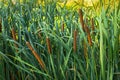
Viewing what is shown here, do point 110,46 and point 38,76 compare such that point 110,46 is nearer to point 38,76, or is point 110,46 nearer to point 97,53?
point 97,53

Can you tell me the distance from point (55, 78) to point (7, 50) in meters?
0.50

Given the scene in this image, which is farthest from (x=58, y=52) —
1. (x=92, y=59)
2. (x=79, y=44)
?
(x=92, y=59)

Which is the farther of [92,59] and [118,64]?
[118,64]

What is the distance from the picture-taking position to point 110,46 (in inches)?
59.5

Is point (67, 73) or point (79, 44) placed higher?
point (79, 44)

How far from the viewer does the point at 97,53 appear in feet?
5.60

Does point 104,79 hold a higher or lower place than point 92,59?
lower

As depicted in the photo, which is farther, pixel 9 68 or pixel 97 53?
pixel 9 68

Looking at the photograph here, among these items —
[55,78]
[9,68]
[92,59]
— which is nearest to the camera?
[92,59]

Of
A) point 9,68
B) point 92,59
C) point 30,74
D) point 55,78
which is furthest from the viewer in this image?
point 9,68

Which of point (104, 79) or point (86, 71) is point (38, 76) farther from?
point (104, 79)

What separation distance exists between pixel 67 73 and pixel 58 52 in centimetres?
15

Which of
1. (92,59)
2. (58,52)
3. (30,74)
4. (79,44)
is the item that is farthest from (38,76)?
(92,59)

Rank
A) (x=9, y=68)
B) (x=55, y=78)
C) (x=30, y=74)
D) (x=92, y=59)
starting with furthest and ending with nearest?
1. (x=9, y=68)
2. (x=30, y=74)
3. (x=55, y=78)
4. (x=92, y=59)
